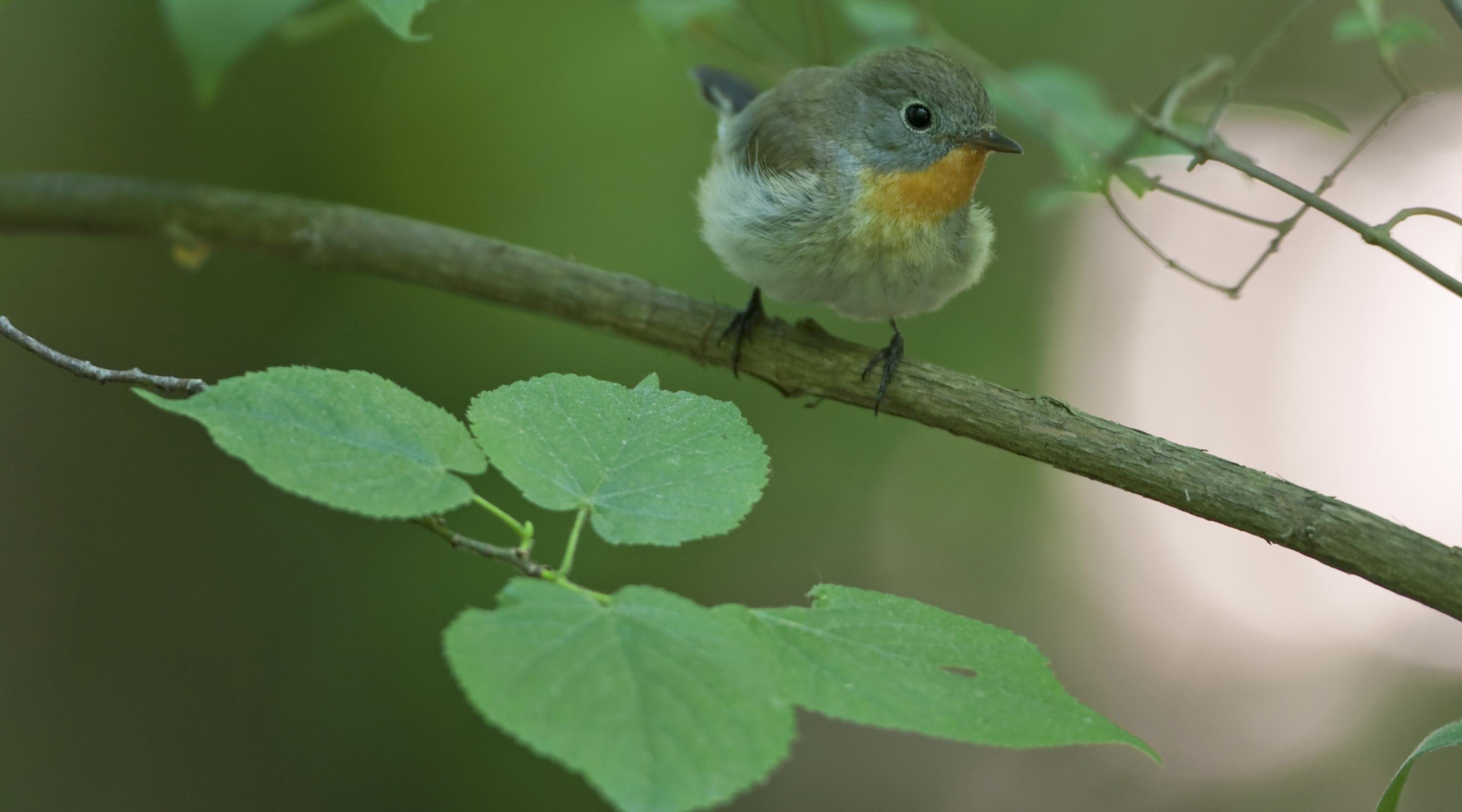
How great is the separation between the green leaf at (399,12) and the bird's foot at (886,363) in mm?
1205

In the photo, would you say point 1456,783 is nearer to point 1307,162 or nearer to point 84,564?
point 1307,162

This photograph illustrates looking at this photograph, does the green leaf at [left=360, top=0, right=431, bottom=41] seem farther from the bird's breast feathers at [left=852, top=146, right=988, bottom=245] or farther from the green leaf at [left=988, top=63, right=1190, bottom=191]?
the bird's breast feathers at [left=852, top=146, right=988, bottom=245]

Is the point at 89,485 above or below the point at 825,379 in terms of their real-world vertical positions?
below

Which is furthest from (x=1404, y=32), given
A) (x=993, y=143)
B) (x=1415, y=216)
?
(x=993, y=143)

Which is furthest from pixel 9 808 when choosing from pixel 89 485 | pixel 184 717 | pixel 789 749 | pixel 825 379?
pixel 789 749

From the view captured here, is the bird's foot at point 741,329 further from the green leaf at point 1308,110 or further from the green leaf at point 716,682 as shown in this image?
the green leaf at point 716,682

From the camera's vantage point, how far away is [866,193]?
3.07 meters

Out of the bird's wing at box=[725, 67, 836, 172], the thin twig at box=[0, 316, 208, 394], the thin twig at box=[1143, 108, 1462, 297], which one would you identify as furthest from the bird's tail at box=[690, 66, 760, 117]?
the thin twig at box=[0, 316, 208, 394]

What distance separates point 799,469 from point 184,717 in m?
2.94

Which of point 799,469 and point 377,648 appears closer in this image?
point 377,648

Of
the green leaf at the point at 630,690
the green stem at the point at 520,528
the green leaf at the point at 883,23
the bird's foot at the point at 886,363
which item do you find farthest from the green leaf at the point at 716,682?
the green leaf at the point at 883,23

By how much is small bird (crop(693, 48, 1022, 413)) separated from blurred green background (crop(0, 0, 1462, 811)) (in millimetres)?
570

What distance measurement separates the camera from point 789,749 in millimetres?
761

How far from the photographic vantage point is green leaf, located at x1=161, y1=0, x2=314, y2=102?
1.15m
